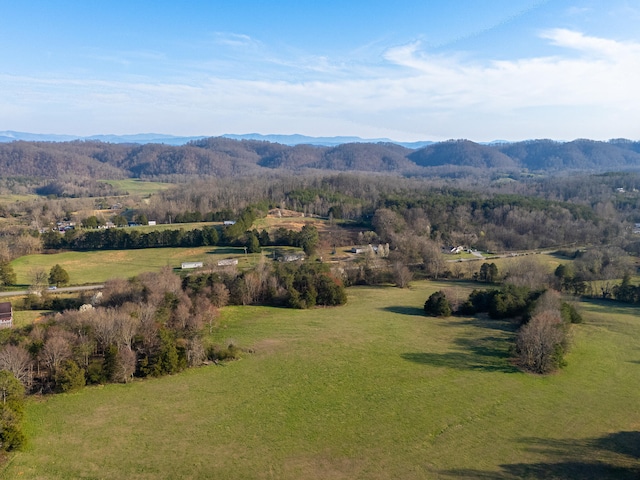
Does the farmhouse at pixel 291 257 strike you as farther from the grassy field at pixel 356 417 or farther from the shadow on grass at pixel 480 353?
the shadow on grass at pixel 480 353

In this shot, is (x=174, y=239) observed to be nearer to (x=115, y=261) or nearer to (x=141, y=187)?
(x=115, y=261)

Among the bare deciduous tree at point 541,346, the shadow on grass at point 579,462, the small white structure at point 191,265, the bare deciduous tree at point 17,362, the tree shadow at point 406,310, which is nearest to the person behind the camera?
the shadow on grass at point 579,462

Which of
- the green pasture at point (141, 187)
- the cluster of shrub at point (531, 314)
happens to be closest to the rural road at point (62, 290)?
the cluster of shrub at point (531, 314)

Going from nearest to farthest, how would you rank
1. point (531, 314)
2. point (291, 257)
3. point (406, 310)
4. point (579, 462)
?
1. point (579, 462)
2. point (531, 314)
3. point (406, 310)
4. point (291, 257)

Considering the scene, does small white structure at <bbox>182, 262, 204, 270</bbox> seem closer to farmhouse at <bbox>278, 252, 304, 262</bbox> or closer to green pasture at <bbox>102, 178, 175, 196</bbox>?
farmhouse at <bbox>278, 252, 304, 262</bbox>

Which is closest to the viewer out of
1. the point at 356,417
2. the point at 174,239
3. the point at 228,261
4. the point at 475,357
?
the point at 356,417

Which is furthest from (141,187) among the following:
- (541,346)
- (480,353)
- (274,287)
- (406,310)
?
(541,346)
